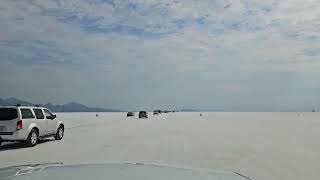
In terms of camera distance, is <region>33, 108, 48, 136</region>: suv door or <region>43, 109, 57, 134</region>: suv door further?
<region>43, 109, 57, 134</region>: suv door

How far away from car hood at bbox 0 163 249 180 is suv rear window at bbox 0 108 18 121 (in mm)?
17841

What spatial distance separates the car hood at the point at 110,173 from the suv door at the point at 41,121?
19.1 meters

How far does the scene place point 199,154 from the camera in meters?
17.2

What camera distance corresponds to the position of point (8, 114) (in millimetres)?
21547

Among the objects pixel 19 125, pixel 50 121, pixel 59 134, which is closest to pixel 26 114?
pixel 19 125

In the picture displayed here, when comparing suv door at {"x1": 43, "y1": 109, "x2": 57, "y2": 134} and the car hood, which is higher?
suv door at {"x1": 43, "y1": 109, "x2": 57, "y2": 134}

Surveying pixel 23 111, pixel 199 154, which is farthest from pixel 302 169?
pixel 23 111

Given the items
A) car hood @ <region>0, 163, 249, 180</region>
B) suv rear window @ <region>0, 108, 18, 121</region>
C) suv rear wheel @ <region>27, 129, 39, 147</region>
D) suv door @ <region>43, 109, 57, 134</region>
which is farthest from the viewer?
suv door @ <region>43, 109, 57, 134</region>

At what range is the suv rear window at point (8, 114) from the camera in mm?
21425

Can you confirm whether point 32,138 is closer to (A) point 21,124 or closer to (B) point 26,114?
(A) point 21,124

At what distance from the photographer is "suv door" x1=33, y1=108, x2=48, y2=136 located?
22.9m

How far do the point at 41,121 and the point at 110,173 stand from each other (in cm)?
1995

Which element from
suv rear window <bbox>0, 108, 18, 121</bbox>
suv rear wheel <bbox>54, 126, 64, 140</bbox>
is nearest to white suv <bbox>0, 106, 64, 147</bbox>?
suv rear window <bbox>0, 108, 18, 121</bbox>

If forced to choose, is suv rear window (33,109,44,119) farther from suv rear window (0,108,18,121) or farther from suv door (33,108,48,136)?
suv rear window (0,108,18,121)
